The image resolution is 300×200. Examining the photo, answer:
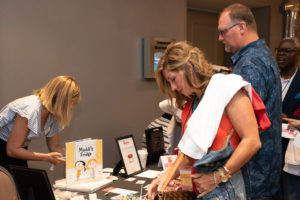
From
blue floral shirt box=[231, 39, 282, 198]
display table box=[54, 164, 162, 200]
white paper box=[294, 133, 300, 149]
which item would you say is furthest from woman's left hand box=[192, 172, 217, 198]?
white paper box=[294, 133, 300, 149]

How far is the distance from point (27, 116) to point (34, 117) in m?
0.05

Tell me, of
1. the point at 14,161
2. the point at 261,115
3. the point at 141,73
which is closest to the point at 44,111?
the point at 14,161

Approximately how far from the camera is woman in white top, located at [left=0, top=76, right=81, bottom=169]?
82.5 inches

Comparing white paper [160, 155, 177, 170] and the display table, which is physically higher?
white paper [160, 155, 177, 170]

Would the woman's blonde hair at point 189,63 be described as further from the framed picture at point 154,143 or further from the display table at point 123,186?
the framed picture at point 154,143

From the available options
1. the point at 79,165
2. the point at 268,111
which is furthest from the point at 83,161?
the point at 268,111

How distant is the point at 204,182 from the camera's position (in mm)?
1161

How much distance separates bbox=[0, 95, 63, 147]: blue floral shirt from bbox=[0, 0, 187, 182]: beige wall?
663mm

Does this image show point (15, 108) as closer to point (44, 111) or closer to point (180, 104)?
point (44, 111)

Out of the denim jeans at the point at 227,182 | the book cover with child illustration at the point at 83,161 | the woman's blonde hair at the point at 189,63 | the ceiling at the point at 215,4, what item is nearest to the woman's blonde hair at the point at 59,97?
the book cover with child illustration at the point at 83,161

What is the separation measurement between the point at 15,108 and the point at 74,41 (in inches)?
52.9

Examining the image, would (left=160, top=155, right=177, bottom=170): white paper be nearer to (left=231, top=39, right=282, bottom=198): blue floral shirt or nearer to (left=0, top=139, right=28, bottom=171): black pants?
(left=231, top=39, right=282, bottom=198): blue floral shirt

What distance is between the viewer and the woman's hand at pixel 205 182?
115 centimetres

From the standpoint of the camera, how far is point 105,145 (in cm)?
368
